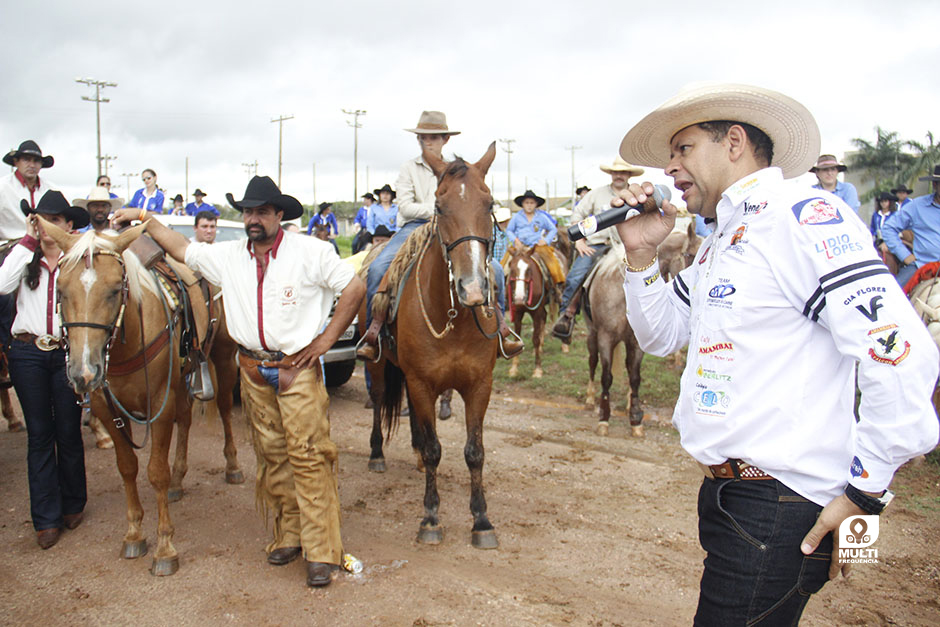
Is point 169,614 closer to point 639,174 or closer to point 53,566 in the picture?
point 53,566

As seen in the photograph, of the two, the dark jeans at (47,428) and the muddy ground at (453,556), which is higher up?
the dark jeans at (47,428)

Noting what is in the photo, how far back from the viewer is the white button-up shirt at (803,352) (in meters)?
1.60

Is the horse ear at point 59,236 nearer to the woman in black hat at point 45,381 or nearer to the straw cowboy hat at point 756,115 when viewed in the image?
the woman in black hat at point 45,381

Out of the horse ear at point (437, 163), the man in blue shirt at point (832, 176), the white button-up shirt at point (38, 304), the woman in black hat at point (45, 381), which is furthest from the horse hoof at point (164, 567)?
the man in blue shirt at point (832, 176)

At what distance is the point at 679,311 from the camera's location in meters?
2.55

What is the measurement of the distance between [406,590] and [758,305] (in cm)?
302

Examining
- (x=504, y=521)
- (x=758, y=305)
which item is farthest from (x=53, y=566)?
(x=758, y=305)

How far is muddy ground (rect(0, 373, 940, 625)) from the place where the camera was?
3.77m

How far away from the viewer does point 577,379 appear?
1006 centimetres

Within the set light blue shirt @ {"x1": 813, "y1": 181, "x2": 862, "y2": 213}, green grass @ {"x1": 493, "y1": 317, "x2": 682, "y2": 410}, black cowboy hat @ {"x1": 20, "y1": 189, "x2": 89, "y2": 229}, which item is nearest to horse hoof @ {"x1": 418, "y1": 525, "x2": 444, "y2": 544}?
black cowboy hat @ {"x1": 20, "y1": 189, "x2": 89, "y2": 229}

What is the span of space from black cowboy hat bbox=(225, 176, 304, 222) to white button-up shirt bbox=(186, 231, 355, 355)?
194mm

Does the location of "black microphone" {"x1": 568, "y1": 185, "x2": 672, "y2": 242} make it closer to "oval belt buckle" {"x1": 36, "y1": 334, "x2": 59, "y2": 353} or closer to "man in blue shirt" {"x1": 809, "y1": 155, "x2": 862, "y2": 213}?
"oval belt buckle" {"x1": 36, "y1": 334, "x2": 59, "y2": 353}

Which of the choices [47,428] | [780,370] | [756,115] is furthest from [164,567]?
[756,115]

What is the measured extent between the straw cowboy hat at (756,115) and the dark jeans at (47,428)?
4727 millimetres
